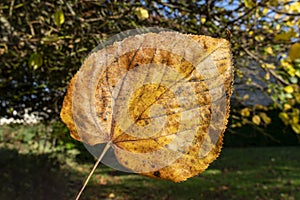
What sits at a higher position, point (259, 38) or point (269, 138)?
point (259, 38)

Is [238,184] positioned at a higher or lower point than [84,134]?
lower

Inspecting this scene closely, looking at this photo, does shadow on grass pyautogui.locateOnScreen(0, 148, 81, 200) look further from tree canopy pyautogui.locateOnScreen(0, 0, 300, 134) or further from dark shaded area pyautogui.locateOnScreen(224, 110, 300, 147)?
dark shaded area pyautogui.locateOnScreen(224, 110, 300, 147)

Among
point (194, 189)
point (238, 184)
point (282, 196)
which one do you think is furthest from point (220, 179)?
point (282, 196)

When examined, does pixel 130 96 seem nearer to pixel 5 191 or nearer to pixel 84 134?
pixel 84 134

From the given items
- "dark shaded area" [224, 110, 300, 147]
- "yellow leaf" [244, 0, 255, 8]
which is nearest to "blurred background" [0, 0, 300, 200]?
"yellow leaf" [244, 0, 255, 8]

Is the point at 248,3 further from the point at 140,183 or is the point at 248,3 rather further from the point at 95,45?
the point at 140,183

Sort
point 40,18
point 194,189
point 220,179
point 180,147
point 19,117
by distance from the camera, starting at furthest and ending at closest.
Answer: point 220,179 < point 194,189 < point 19,117 < point 40,18 < point 180,147

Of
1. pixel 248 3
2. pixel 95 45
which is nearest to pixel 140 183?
pixel 95 45
